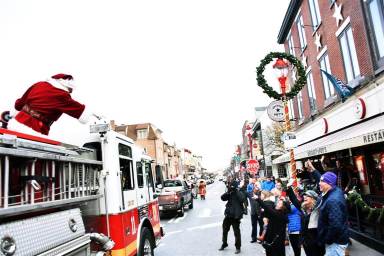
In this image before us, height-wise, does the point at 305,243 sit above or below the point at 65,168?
below

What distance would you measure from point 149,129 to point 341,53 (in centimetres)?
4979

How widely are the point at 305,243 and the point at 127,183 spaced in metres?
3.33

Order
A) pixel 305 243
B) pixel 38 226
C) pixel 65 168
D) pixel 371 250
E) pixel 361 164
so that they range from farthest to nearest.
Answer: pixel 361 164 → pixel 371 250 → pixel 305 243 → pixel 65 168 → pixel 38 226

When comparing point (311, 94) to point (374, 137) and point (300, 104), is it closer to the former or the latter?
point (300, 104)

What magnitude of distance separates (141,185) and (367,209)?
567cm

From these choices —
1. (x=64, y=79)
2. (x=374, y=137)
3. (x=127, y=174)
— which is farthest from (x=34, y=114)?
(x=374, y=137)

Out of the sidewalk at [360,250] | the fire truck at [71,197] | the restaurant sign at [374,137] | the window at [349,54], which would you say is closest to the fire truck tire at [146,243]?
the fire truck at [71,197]

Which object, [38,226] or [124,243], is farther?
[124,243]

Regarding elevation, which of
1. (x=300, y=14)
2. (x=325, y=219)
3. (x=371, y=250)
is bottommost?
(x=371, y=250)

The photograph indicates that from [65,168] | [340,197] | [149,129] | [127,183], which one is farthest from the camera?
[149,129]

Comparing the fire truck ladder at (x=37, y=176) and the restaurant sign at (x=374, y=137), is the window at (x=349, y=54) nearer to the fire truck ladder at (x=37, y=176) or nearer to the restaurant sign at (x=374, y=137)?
the restaurant sign at (x=374, y=137)

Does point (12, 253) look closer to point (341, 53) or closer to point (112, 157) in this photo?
point (112, 157)

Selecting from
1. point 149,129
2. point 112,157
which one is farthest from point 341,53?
point 149,129

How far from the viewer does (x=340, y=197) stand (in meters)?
4.91
